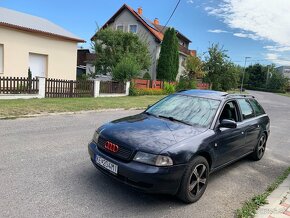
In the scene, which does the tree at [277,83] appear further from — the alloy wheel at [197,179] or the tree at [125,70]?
the alloy wheel at [197,179]

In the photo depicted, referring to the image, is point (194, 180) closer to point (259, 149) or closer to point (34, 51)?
point (259, 149)

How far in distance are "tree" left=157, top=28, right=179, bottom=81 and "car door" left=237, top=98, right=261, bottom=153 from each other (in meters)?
27.1

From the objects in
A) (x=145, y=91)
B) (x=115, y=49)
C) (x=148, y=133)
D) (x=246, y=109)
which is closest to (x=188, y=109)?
(x=148, y=133)

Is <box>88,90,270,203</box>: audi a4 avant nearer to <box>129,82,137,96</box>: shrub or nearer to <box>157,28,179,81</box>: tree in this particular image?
<box>129,82,137,96</box>: shrub

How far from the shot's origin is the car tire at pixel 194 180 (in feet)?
12.9

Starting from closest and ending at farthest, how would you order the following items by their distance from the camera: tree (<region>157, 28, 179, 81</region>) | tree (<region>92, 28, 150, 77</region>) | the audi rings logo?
the audi rings logo, tree (<region>92, 28, 150, 77</region>), tree (<region>157, 28, 179, 81</region>)

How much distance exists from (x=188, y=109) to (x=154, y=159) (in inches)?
67.4

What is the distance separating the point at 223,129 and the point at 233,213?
1366mm

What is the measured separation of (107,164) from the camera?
13.2 ft

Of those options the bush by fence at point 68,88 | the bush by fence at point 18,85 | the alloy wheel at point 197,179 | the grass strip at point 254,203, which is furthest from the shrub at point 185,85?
the alloy wheel at point 197,179

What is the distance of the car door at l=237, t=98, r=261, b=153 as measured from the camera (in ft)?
18.6

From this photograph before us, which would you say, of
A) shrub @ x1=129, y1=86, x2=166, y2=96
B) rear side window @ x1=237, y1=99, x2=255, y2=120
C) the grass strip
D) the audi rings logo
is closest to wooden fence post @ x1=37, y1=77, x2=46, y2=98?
shrub @ x1=129, y1=86, x2=166, y2=96

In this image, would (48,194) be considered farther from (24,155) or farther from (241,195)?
(241,195)

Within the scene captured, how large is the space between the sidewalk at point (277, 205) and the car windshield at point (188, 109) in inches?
56.6
